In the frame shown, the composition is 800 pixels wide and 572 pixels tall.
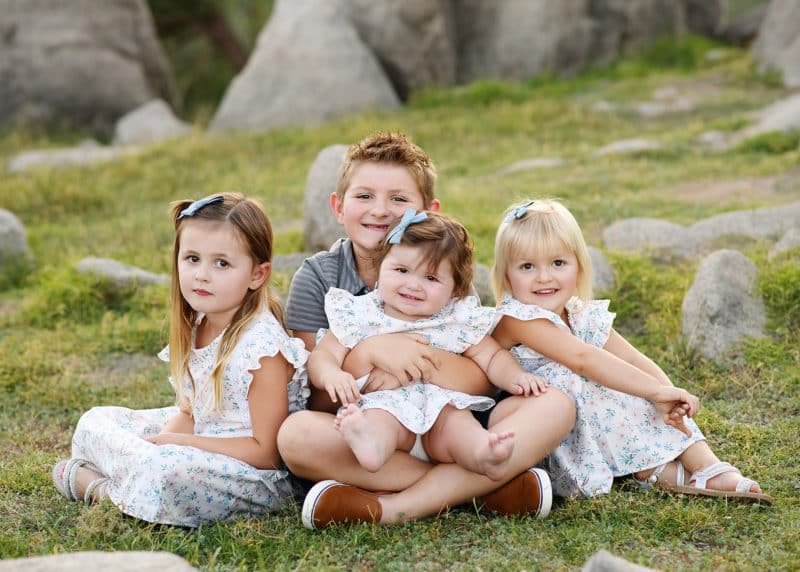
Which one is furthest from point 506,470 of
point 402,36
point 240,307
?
point 402,36

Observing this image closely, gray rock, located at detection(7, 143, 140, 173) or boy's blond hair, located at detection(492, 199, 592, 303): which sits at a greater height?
gray rock, located at detection(7, 143, 140, 173)

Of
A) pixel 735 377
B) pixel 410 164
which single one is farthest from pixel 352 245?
pixel 735 377

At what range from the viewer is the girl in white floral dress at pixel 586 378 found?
3.30 m

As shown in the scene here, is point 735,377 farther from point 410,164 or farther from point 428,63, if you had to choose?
point 428,63

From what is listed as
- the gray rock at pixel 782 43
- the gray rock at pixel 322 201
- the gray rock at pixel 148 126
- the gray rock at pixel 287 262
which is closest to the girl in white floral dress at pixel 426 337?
the gray rock at pixel 287 262

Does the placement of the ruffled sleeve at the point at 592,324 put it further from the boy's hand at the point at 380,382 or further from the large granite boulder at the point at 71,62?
the large granite boulder at the point at 71,62

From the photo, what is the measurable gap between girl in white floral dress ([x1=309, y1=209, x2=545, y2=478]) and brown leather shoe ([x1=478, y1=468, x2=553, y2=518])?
12cm

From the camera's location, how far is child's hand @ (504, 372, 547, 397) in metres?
3.25

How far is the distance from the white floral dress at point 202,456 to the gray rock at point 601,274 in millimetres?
2244

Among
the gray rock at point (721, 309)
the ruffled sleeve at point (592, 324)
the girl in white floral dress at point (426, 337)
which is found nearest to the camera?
the girl in white floral dress at point (426, 337)

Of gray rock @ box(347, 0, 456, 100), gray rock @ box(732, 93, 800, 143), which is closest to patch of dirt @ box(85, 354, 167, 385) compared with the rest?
gray rock @ box(732, 93, 800, 143)

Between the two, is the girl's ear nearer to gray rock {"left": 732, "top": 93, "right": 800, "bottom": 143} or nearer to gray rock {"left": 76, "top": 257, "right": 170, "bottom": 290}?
gray rock {"left": 76, "top": 257, "right": 170, "bottom": 290}

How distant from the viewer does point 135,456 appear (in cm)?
314

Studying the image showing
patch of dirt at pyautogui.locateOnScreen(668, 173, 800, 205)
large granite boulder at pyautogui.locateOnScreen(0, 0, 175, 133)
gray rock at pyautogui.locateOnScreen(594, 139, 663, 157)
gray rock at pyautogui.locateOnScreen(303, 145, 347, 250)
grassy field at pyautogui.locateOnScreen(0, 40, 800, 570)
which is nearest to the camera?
grassy field at pyautogui.locateOnScreen(0, 40, 800, 570)
